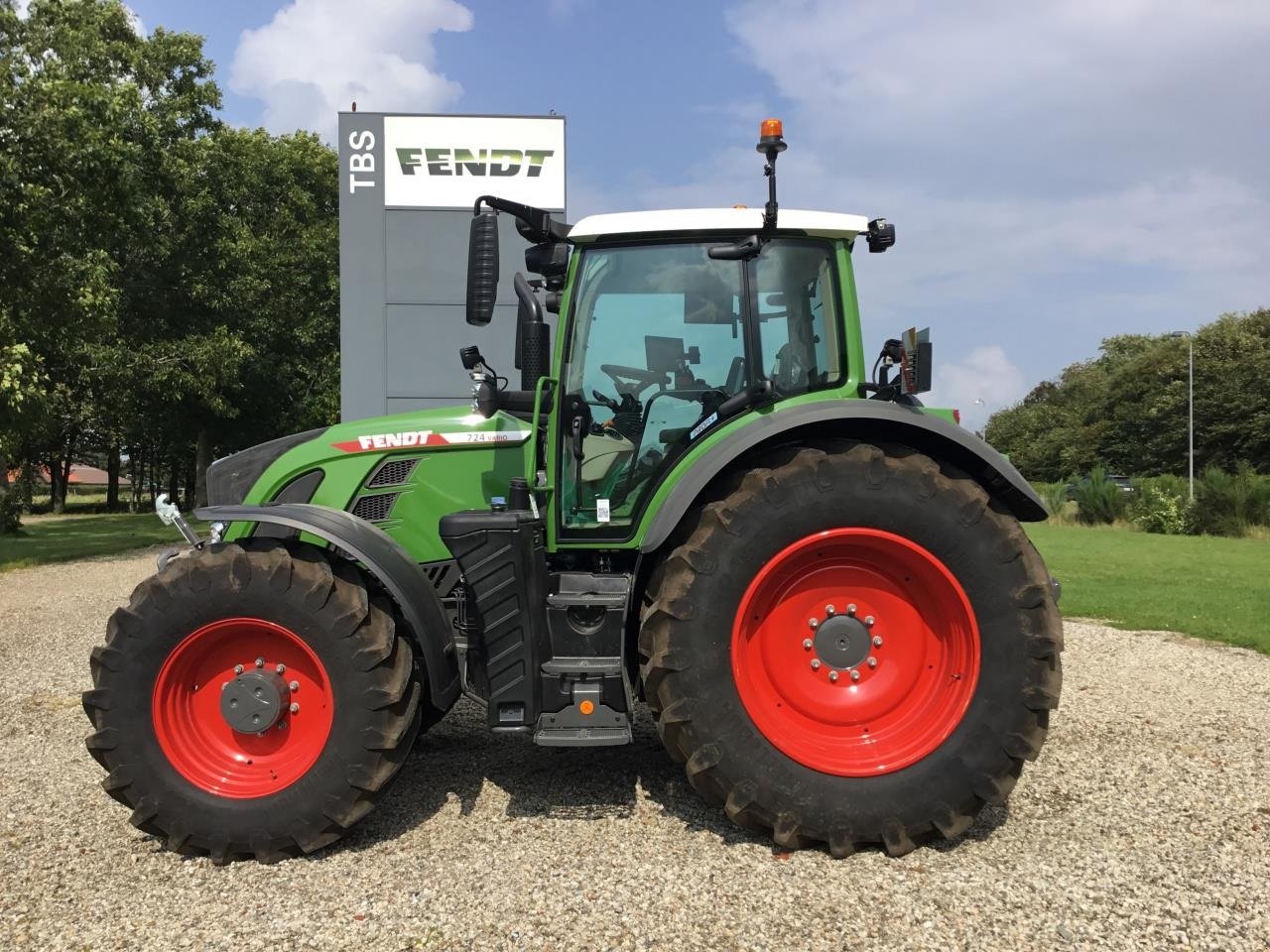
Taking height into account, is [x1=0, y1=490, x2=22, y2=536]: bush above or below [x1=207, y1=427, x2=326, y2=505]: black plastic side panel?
below


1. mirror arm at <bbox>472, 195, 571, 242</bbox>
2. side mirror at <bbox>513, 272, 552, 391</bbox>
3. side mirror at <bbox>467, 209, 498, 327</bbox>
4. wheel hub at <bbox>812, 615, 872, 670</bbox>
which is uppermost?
mirror arm at <bbox>472, 195, 571, 242</bbox>

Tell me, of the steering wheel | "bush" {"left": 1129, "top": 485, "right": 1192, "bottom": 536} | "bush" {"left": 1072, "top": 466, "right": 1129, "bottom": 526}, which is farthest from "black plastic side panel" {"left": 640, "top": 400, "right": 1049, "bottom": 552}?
"bush" {"left": 1072, "top": 466, "right": 1129, "bottom": 526}

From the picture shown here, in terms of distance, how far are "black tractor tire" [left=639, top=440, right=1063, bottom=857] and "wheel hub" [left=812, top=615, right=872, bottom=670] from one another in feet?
1.31

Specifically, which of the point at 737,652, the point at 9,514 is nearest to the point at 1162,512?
the point at 737,652

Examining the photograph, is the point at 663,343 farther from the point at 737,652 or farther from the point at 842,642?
the point at 842,642

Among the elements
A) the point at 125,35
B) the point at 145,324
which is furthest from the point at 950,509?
the point at 125,35

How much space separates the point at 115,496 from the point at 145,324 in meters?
20.6

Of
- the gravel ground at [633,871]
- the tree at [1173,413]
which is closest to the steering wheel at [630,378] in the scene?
the gravel ground at [633,871]

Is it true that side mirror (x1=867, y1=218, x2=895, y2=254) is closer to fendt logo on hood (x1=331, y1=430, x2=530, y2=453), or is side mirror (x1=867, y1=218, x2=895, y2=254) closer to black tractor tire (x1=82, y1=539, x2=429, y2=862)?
fendt logo on hood (x1=331, y1=430, x2=530, y2=453)

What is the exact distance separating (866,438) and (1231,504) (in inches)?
876

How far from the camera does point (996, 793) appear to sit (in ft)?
10.5

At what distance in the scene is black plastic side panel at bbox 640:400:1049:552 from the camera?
330cm

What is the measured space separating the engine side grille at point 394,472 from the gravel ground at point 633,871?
138 cm

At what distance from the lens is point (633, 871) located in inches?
122
